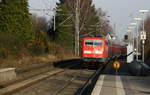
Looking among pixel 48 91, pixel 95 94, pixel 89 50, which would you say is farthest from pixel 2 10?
pixel 95 94

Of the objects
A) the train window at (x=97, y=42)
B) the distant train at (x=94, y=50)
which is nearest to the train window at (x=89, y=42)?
the distant train at (x=94, y=50)

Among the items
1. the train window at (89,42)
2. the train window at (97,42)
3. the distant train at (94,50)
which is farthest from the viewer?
the train window at (89,42)

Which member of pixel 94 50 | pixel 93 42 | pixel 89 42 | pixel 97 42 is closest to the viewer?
pixel 94 50

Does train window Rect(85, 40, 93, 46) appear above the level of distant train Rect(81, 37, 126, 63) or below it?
above

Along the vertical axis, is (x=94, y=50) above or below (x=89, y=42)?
below

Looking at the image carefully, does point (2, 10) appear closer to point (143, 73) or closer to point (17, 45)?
point (17, 45)

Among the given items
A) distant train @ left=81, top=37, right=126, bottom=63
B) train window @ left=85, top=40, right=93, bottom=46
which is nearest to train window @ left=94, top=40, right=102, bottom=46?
distant train @ left=81, top=37, right=126, bottom=63

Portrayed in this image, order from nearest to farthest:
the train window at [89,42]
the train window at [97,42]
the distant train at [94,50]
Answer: the distant train at [94,50] → the train window at [97,42] → the train window at [89,42]

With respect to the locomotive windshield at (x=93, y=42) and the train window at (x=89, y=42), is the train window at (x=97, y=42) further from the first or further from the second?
the train window at (x=89, y=42)

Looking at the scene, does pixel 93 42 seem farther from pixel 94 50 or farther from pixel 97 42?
pixel 94 50

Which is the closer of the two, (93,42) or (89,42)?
(93,42)

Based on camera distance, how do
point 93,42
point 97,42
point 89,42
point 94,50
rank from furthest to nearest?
point 89,42, point 93,42, point 97,42, point 94,50

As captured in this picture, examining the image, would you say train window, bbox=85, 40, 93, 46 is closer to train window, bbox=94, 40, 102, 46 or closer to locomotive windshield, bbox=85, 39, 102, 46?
locomotive windshield, bbox=85, 39, 102, 46

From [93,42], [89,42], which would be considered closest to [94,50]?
[93,42]
